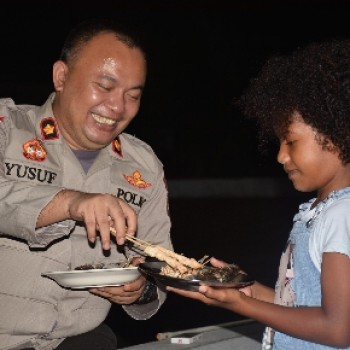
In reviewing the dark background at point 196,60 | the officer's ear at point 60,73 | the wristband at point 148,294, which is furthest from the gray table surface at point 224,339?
the dark background at point 196,60

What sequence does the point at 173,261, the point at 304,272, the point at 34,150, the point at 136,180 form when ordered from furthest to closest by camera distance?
the point at 136,180, the point at 34,150, the point at 173,261, the point at 304,272

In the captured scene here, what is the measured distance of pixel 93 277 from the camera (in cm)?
277

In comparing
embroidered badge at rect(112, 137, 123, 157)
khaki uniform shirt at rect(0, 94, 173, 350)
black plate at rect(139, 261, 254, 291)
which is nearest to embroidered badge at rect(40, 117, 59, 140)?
khaki uniform shirt at rect(0, 94, 173, 350)

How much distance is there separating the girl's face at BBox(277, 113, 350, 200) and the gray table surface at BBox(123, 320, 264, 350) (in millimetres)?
1111

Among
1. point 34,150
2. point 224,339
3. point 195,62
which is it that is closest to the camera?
point 34,150

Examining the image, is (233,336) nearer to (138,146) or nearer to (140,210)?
(140,210)

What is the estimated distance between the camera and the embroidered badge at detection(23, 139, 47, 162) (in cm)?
336

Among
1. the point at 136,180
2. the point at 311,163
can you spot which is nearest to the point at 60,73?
the point at 136,180

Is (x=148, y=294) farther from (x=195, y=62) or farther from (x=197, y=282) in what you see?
(x=195, y=62)

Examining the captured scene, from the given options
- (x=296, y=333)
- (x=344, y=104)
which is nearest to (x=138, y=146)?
(x=344, y=104)

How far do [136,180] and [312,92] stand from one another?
1243 mm

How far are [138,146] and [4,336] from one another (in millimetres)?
1298

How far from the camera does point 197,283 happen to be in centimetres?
247

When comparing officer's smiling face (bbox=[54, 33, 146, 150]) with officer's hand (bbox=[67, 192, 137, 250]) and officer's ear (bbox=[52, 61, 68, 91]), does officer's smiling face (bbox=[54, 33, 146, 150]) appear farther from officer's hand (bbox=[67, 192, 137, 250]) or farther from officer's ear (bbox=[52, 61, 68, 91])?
officer's hand (bbox=[67, 192, 137, 250])
